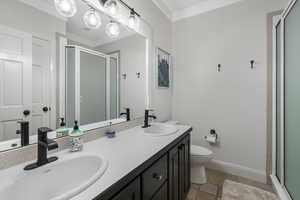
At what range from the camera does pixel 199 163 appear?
1.74 meters

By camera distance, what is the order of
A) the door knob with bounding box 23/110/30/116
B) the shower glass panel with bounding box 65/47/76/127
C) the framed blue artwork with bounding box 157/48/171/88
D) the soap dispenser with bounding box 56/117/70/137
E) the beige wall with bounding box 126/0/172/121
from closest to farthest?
the door knob with bounding box 23/110/30/116 → the soap dispenser with bounding box 56/117/70/137 → the shower glass panel with bounding box 65/47/76/127 → the beige wall with bounding box 126/0/172/121 → the framed blue artwork with bounding box 157/48/171/88

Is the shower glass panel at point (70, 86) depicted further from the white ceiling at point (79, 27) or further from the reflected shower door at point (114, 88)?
the reflected shower door at point (114, 88)

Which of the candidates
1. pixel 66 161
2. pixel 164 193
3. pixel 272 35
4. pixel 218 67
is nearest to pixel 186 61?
pixel 218 67

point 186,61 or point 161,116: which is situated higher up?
point 186,61

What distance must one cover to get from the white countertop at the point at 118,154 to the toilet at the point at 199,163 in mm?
673

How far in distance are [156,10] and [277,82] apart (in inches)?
73.0

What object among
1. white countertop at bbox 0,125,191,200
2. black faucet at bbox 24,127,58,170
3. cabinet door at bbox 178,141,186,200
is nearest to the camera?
white countertop at bbox 0,125,191,200

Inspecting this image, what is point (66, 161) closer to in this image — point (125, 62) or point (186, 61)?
point (125, 62)

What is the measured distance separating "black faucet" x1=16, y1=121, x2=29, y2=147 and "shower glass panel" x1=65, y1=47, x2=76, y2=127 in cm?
28

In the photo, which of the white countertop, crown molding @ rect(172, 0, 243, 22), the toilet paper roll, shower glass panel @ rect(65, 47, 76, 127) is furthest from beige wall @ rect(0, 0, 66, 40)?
the toilet paper roll

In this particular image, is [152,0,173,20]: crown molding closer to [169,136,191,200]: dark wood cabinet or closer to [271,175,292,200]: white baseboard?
[169,136,191,200]: dark wood cabinet

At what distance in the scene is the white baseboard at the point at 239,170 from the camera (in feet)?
5.98

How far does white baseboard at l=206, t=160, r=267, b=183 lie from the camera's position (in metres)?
1.82

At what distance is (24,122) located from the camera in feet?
2.61
